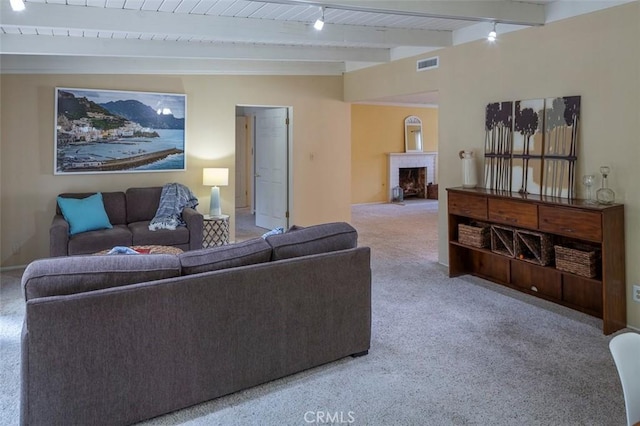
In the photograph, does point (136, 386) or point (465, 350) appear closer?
point (136, 386)

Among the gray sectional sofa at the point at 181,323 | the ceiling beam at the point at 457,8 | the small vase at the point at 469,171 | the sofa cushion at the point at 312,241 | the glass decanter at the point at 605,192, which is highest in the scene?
the ceiling beam at the point at 457,8

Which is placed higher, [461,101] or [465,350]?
[461,101]

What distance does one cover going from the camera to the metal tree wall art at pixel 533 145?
395 centimetres

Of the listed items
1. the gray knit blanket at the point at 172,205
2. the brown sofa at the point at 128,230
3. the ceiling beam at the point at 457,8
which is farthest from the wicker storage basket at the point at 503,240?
the gray knit blanket at the point at 172,205

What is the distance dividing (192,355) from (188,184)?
4252 mm

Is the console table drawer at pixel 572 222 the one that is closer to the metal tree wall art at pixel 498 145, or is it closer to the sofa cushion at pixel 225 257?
the metal tree wall art at pixel 498 145

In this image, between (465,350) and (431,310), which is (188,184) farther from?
(465,350)

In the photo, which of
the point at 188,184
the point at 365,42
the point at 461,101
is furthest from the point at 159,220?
the point at 461,101

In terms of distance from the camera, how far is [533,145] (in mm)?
4250

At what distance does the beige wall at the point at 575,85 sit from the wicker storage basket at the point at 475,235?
0.64 meters

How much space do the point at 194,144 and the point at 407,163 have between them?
6325 mm

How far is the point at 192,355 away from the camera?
243cm

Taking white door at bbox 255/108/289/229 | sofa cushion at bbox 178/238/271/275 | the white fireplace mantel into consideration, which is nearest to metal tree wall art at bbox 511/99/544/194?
sofa cushion at bbox 178/238/271/275

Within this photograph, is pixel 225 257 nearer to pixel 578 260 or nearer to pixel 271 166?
pixel 578 260
